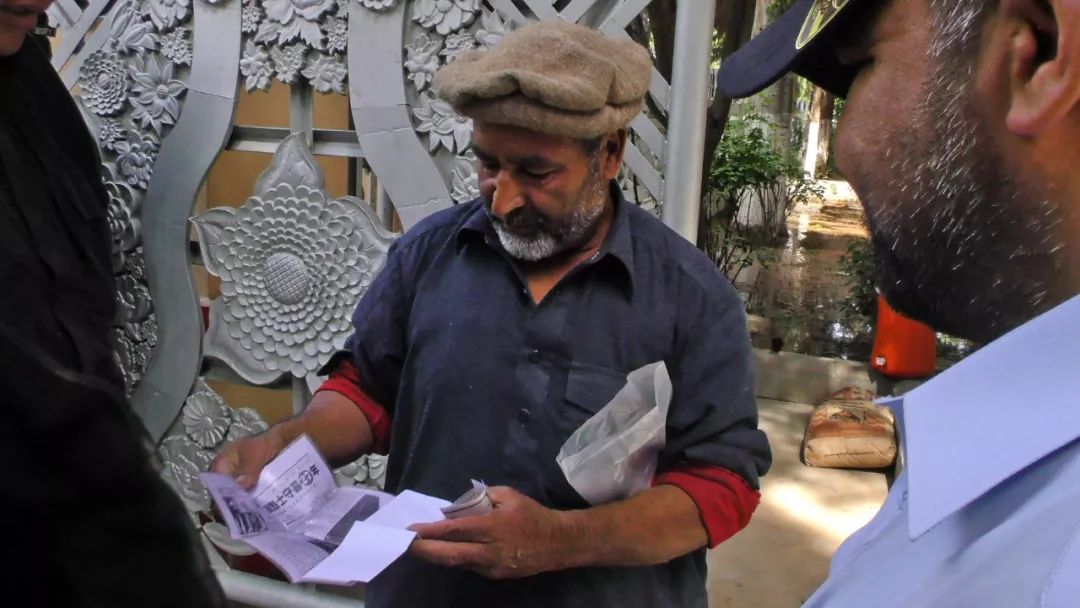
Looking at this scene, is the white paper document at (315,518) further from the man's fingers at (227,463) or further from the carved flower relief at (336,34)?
the carved flower relief at (336,34)

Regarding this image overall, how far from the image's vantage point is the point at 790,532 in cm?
461

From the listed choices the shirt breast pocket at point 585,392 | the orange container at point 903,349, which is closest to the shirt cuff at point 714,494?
the shirt breast pocket at point 585,392

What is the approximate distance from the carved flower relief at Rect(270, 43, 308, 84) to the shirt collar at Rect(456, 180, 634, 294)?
1.29 meters

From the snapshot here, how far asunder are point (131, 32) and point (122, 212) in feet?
2.18

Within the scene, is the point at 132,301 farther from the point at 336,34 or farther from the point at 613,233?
the point at 613,233

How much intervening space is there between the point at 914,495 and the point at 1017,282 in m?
0.22

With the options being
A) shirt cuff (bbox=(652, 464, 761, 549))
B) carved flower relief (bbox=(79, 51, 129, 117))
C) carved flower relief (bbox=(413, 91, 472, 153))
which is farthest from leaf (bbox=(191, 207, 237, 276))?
shirt cuff (bbox=(652, 464, 761, 549))

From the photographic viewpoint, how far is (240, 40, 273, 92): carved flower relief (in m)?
2.93

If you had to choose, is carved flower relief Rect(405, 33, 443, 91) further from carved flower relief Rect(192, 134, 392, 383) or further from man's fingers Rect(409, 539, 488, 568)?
man's fingers Rect(409, 539, 488, 568)

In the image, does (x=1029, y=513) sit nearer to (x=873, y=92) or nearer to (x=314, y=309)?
(x=873, y=92)

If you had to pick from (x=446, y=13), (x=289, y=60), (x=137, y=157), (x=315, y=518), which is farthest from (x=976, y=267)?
(x=137, y=157)

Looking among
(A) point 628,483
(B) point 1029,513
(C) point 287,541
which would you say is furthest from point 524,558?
(B) point 1029,513

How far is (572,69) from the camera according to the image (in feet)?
5.70

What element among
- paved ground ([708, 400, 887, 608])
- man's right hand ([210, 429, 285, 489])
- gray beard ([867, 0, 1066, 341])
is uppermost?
gray beard ([867, 0, 1066, 341])
